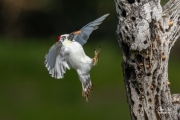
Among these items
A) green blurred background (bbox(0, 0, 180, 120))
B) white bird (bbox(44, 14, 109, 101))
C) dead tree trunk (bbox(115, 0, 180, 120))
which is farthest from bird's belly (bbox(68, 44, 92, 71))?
green blurred background (bbox(0, 0, 180, 120))

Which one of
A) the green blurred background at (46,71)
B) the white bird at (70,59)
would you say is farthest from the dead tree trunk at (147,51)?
the green blurred background at (46,71)

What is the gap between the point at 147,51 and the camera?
1817 mm

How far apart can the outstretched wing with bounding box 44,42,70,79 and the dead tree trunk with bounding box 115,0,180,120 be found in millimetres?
177

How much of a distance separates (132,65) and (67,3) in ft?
15.6

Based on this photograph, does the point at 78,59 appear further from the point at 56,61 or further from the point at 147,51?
the point at 147,51

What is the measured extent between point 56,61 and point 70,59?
0.16 feet

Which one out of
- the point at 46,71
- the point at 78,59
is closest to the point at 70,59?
the point at 78,59

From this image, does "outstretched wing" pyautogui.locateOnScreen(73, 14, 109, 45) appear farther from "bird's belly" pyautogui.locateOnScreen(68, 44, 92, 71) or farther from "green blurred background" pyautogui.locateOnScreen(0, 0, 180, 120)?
"green blurred background" pyautogui.locateOnScreen(0, 0, 180, 120)

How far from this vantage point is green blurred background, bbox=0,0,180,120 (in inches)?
175

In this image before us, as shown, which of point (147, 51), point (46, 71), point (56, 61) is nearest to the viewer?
point (147, 51)

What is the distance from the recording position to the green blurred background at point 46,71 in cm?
444

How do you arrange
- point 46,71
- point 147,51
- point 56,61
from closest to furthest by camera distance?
point 147,51 → point 56,61 → point 46,71

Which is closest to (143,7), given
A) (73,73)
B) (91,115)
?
(91,115)

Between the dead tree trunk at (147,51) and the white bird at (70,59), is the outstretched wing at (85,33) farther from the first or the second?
the dead tree trunk at (147,51)
